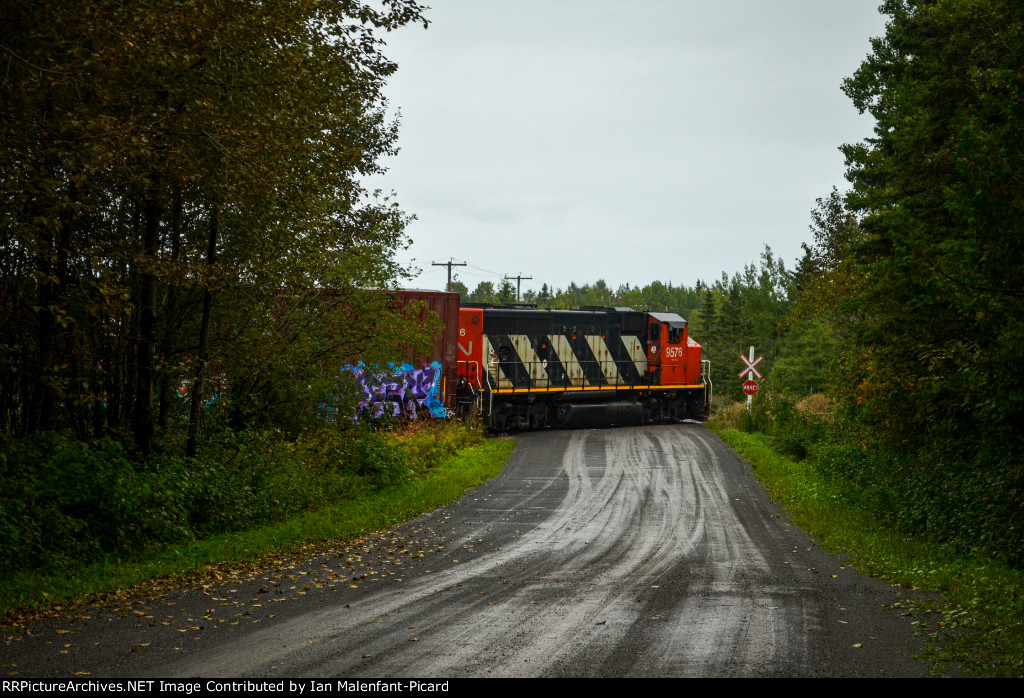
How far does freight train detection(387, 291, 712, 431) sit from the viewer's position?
2925 cm

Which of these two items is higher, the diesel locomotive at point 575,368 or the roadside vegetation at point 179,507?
the diesel locomotive at point 575,368

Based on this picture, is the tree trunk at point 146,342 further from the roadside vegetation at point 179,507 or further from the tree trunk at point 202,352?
the tree trunk at point 202,352

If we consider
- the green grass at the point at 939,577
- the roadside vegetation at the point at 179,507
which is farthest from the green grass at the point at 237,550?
the green grass at the point at 939,577

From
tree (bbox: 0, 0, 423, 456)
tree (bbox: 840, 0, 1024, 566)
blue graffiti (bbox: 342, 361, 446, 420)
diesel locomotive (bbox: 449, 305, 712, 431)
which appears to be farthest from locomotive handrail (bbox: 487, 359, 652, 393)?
tree (bbox: 0, 0, 423, 456)

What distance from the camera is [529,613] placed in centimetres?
852

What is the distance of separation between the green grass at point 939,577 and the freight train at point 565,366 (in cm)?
1230

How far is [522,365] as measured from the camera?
31.1 m

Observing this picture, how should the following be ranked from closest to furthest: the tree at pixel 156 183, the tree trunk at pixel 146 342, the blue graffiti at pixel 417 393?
1. the tree at pixel 156 183
2. the tree trunk at pixel 146 342
3. the blue graffiti at pixel 417 393

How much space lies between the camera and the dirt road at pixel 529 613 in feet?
22.4

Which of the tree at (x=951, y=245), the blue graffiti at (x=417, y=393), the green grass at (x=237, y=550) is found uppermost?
the tree at (x=951, y=245)

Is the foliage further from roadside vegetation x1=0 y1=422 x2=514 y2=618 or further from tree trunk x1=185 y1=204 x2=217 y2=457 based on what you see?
tree trunk x1=185 y1=204 x2=217 y2=457

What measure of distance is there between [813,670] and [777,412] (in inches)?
857

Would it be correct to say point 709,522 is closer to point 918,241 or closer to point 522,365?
point 918,241

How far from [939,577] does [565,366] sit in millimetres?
22574
